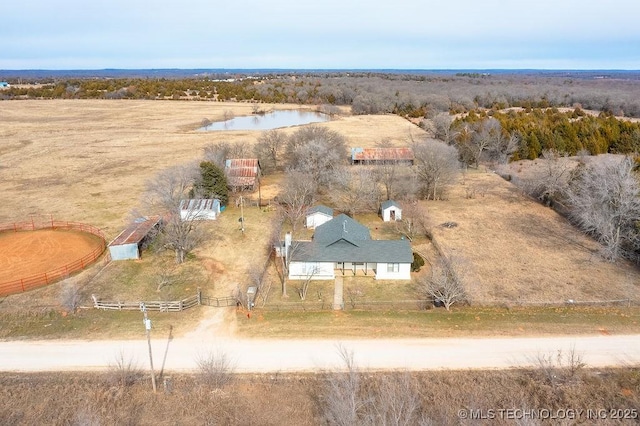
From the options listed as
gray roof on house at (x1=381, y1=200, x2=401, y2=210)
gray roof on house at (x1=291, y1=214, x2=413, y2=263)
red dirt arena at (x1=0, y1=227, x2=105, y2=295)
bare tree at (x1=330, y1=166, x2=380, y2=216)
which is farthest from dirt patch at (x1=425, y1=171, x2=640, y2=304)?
red dirt arena at (x1=0, y1=227, x2=105, y2=295)

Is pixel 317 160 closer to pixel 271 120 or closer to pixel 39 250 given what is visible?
pixel 39 250

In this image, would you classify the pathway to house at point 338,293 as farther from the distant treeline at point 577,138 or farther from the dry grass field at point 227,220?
the distant treeline at point 577,138

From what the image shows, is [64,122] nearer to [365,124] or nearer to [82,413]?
[365,124]

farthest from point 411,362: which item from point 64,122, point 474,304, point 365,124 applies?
point 64,122

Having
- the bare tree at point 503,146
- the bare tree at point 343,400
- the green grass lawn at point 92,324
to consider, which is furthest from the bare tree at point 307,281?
the bare tree at point 503,146

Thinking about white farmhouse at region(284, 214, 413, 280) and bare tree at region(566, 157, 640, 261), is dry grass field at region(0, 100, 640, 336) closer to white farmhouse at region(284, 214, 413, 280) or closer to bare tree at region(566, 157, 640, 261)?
bare tree at region(566, 157, 640, 261)
